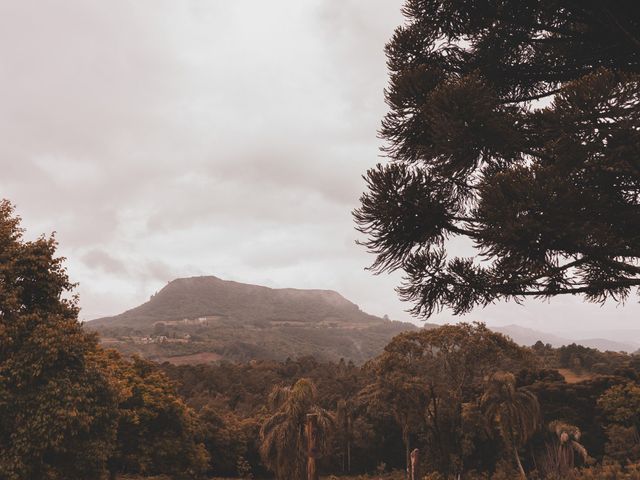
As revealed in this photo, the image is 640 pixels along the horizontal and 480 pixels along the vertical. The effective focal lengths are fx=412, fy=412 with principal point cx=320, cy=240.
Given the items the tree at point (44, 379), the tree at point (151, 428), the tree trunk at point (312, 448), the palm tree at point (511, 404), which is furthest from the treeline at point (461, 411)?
the tree trunk at point (312, 448)

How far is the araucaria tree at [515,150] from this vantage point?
419 cm

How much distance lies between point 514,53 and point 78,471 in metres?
14.7

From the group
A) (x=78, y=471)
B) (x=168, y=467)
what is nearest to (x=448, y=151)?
(x=78, y=471)

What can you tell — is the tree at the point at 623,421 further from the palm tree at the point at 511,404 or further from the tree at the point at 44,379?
the tree at the point at 44,379

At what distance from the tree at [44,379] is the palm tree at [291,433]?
6.42 m

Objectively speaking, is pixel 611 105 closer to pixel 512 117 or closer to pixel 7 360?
pixel 512 117

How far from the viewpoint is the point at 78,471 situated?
11.6 meters

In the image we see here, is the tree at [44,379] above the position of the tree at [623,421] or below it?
above

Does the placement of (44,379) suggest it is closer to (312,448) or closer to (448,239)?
(312,448)

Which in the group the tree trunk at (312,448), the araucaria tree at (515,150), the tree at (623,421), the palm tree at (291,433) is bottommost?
the tree at (623,421)

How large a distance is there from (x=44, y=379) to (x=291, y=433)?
914cm

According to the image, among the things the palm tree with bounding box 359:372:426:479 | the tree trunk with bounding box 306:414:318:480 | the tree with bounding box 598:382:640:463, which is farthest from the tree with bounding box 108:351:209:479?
the tree with bounding box 598:382:640:463

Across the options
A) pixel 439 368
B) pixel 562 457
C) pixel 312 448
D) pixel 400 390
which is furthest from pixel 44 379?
pixel 562 457

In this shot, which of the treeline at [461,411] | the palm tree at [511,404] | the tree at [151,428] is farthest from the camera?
the treeline at [461,411]
